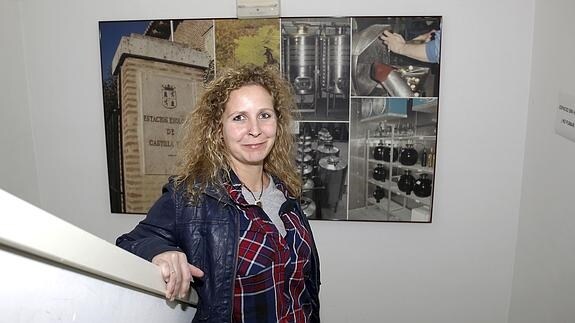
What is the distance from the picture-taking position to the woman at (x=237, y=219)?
3.05ft

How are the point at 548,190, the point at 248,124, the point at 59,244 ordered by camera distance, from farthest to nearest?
the point at 548,190, the point at 248,124, the point at 59,244

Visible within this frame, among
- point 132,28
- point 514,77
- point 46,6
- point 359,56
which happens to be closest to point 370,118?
point 359,56

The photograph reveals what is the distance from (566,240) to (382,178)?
2.36 ft

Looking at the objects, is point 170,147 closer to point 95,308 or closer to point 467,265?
point 95,308

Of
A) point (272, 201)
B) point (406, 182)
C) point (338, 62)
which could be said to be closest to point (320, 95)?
point (338, 62)

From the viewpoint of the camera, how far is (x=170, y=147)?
6.03 feet

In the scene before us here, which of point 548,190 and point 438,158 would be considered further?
point 438,158

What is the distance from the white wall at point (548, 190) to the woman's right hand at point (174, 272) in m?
1.26

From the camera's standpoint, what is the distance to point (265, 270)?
972 millimetres

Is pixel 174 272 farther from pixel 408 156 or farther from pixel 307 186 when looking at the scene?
pixel 408 156

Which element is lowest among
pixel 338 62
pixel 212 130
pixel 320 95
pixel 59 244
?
pixel 59 244

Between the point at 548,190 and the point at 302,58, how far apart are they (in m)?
1.11

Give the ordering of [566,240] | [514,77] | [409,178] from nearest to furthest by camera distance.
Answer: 1. [566,240]
2. [514,77]
3. [409,178]

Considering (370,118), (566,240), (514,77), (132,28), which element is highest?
(132,28)
